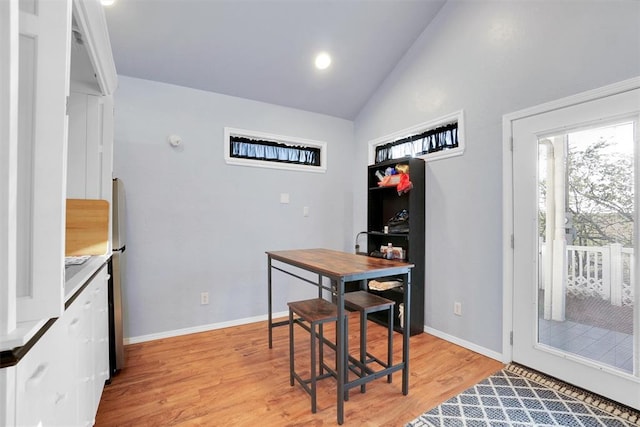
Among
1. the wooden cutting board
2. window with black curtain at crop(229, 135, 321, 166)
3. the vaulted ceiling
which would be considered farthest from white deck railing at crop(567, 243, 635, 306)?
the wooden cutting board

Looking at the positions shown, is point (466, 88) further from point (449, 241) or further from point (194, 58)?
point (194, 58)

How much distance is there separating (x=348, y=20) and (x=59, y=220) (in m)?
2.91

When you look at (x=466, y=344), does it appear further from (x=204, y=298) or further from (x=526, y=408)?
(x=204, y=298)

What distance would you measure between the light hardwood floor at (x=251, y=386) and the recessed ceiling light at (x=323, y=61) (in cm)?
→ 284

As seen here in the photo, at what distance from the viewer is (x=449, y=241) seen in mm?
3002

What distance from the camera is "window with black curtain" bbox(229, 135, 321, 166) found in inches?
139

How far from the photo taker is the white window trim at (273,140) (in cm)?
340

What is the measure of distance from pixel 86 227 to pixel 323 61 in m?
2.63

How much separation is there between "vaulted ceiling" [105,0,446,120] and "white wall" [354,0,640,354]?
36cm

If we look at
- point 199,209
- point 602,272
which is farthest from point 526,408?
point 199,209

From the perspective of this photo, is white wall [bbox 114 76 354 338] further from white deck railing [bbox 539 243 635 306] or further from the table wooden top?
white deck railing [bbox 539 243 635 306]

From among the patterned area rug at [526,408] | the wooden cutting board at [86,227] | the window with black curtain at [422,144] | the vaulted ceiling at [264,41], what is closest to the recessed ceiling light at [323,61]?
the vaulted ceiling at [264,41]

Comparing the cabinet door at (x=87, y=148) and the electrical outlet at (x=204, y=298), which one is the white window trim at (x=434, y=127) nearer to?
the electrical outlet at (x=204, y=298)

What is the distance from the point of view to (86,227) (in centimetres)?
194
